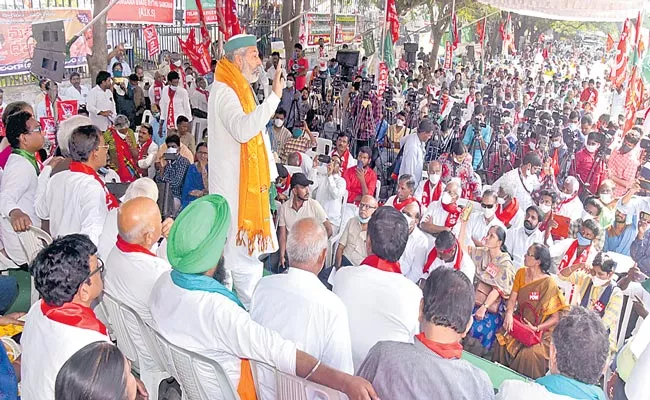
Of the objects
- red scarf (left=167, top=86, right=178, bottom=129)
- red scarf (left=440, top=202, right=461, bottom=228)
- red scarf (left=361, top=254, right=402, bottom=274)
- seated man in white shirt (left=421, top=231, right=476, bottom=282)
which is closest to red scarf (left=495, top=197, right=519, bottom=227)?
red scarf (left=440, top=202, right=461, bottom=228)

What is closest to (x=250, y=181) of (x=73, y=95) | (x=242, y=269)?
(x=242, y=269)

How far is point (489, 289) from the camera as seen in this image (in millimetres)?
4031

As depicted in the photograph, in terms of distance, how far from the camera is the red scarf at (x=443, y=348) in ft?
6.27

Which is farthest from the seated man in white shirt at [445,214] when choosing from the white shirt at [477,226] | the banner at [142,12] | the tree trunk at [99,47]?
the banner at [142,12]

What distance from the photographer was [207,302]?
6.68 ft

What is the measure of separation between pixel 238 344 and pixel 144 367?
0.77 metres

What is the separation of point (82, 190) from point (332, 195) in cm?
247

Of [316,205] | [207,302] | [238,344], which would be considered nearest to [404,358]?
[238,344]

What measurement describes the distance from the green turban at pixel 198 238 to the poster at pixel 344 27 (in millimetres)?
19123

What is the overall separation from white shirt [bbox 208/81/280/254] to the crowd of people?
0.01 meters

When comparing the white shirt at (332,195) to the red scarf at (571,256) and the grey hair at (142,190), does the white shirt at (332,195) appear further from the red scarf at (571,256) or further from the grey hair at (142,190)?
the grey hair at (142,190)

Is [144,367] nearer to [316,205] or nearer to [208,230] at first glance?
[208,230]

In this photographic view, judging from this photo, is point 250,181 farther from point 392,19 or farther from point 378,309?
point 392,19

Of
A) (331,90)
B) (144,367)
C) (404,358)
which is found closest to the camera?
(404,358)
